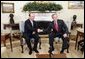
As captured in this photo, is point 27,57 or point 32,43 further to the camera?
point 32,43

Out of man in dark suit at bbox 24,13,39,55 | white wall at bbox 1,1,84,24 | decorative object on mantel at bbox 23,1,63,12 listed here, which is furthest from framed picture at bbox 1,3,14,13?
man in dark suit at bbox 24,13,39,55

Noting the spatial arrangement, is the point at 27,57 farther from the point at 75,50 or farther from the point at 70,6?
the point at 70,6

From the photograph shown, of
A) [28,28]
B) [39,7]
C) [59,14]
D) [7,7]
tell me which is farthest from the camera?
[59,14]

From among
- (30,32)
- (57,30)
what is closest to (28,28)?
(30,32)

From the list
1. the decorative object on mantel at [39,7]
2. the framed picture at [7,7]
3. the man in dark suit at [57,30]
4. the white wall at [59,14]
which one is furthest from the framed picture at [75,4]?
the framed picture at [7,7]

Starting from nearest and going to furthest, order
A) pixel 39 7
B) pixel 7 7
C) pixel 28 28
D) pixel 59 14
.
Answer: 1. pixel 28 28
2. pixel 39 7
3. pixel 7 7
4. pixel 59 14

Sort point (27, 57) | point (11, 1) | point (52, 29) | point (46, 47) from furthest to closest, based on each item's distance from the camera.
→ point (11, 1) < point (46, 47) < point (52, 29) < point (27, 57)

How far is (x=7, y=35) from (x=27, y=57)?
2.36 ft

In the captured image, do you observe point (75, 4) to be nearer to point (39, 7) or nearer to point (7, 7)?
point (39, 7)

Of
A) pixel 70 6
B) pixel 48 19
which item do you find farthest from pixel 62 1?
pixel 48 19

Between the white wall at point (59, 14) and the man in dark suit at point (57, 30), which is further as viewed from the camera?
the white wall at point (59, 14)

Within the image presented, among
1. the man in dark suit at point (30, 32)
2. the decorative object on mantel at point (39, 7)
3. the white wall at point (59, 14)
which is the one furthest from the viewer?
the white wall at point (59, 14)

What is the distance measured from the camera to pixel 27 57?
205 inches

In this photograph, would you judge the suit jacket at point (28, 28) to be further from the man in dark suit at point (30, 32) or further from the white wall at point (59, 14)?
the white wall at point (59, 14)
